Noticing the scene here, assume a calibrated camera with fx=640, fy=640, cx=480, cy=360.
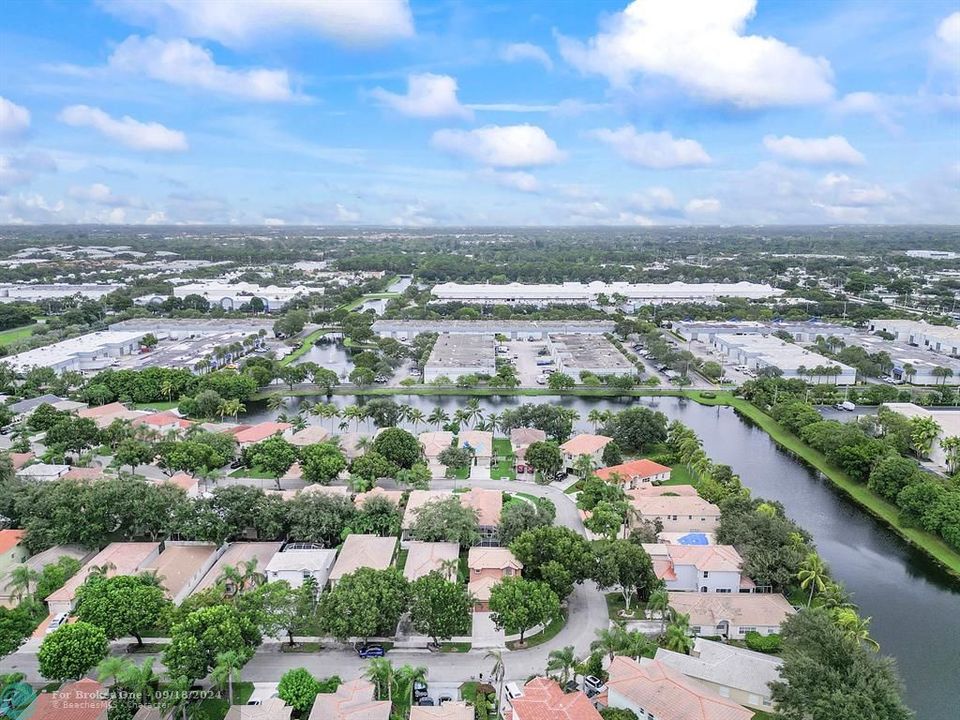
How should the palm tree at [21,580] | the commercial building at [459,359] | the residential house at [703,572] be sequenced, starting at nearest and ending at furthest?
the palm tree at [21,580]
the residential house at [703,572]
the commercial building at [459,359]

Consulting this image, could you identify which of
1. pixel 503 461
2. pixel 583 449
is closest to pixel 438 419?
pixel 503 461

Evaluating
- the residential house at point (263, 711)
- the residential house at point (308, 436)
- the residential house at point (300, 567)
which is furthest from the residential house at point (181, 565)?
the residential house at point (308, 436)

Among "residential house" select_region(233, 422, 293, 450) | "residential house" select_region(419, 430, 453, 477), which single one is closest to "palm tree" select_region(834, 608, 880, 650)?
"residential house" select_region(419, 430, 453, 477)

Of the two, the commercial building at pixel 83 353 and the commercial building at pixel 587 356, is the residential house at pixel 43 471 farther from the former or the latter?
the commercial building at pixel 587 356

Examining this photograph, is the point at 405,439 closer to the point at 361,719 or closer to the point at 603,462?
the point at 603,462

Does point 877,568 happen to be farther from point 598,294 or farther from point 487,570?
point 598,294

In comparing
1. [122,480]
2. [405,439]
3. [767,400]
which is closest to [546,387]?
[767,400]

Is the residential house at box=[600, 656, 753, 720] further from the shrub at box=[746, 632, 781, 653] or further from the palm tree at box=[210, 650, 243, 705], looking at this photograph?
→ the palm tree at box=[210, 650, 243, 705]
